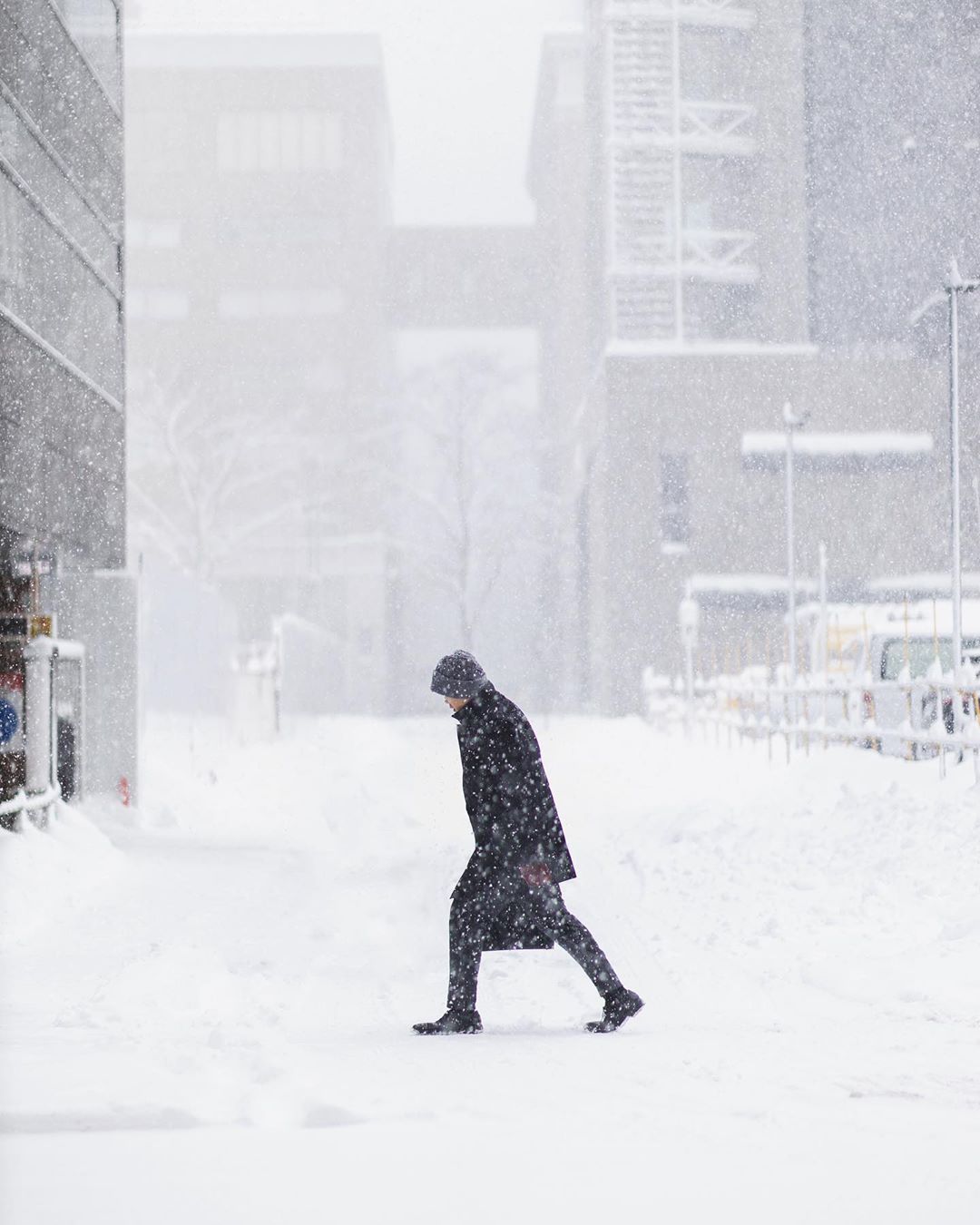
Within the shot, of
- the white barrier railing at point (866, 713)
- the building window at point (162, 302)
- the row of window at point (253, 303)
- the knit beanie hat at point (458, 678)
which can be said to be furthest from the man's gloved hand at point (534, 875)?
the building window at point (162, 302)

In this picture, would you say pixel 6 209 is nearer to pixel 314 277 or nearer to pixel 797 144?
pixel 797 144

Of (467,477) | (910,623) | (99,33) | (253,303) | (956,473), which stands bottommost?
(910,623)

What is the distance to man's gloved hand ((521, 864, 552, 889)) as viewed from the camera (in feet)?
22.1

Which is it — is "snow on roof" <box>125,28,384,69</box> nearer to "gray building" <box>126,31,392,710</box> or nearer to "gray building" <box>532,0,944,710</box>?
"gray building" <box>126,31,392,710</box>

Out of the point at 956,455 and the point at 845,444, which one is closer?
the point at 956,455

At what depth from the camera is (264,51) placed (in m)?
67.9

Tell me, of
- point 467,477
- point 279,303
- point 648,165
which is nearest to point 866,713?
point 648,165

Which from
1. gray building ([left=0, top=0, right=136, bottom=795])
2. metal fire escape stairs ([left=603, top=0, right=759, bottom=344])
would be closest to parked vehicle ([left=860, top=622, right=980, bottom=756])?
gray building ([left=0, top=0, right=136, bottom=795])

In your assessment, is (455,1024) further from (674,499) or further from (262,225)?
(262,225)

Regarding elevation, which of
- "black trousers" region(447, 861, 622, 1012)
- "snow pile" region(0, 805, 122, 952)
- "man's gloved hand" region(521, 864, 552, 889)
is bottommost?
"snow pile" region(0, 805, 122, 952)

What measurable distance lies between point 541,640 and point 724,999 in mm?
57575

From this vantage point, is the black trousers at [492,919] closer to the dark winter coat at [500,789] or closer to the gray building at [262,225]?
the dark winter coat at [500,789]

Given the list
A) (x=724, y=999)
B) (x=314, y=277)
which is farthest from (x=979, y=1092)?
(x=314, y=277)

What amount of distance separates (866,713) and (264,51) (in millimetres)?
55471
